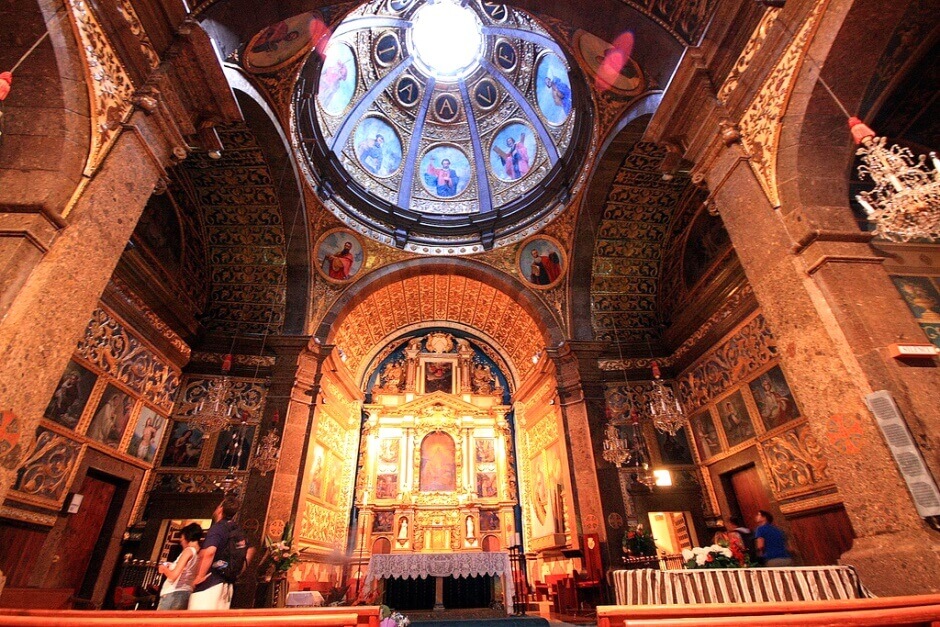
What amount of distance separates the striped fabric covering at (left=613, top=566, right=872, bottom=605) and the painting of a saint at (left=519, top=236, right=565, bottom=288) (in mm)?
7800

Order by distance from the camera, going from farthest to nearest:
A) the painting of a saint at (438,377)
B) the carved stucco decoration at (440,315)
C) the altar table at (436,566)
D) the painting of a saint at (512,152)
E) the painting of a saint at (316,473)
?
the painting of a saint at (438,377), the painting of a saint at (512,152), the carved stucco decoration at (440,315), the painting of a saint at (316,473), the altar table at (436,566)

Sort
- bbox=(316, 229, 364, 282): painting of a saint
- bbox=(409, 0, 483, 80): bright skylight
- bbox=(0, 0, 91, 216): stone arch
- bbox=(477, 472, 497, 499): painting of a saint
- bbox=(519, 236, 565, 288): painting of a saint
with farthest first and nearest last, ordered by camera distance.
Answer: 1. bbox=(409, 0, 483, 80): bright skylight
2. bbox=(477, 472, 497, 499): painting of a saint
3. bbox=(519, 236, 565, 288): painting of a saint
4. bbox=(316, 229, 364, 282): painting of a saint
5. bbox=(0, 0, 91, 216): stone arch

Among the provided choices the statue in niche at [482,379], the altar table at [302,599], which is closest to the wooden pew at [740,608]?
the altar table at [302,599]

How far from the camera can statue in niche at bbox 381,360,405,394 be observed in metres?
14.3

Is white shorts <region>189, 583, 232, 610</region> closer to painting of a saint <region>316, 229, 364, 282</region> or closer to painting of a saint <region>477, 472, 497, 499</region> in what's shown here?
painting of a saint <region>316, 229, 364, 282</region>

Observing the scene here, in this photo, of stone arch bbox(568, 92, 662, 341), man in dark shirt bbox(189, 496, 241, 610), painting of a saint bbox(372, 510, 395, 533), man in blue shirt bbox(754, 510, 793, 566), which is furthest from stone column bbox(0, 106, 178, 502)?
painting of a saint bbox(372, 510, 395, 533)

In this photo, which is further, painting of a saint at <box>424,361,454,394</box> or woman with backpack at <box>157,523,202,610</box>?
painting of a saint at <box>424,361,454,394</box>

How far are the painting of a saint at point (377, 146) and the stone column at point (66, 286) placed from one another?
Answer: 30.6 ft

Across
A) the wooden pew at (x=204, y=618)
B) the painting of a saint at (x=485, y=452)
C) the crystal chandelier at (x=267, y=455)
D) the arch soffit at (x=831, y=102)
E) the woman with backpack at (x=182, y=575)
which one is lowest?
the wooden pew at (x=204, y=618)

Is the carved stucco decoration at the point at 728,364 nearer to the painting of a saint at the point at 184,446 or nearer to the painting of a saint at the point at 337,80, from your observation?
the painting of a saint at the point at 184,446

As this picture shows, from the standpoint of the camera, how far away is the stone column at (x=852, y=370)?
129 inches

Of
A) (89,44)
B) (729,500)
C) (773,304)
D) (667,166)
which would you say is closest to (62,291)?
(89,44)

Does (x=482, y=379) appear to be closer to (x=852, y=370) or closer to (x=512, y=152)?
(x=512, y=152)

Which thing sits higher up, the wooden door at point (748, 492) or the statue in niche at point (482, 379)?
the statue in niche at point (482, 379)
